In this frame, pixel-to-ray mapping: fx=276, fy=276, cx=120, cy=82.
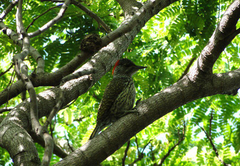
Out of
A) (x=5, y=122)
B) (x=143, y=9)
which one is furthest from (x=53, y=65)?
(x=5, y=122)

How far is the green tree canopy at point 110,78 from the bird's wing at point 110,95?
0.49 metres

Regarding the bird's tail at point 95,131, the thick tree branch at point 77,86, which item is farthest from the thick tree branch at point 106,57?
the bird's tail at point 95,131

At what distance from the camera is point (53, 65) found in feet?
15.4

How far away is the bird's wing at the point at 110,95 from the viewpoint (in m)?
3.91

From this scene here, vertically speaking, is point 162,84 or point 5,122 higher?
point 162,84

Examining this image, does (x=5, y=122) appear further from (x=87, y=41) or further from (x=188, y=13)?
(x=188, y=13)

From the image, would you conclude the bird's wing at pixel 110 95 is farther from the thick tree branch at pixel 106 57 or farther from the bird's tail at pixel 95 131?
the thick tree branch at pixel 106 57

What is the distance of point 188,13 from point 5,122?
332cm

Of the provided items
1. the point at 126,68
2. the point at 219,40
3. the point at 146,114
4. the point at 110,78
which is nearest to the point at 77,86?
the point at 146,114

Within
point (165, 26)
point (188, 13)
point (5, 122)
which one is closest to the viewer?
point (5, 122)

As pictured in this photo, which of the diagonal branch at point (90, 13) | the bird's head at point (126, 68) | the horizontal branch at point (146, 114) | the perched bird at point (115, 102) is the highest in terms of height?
the diagonal branch at point (90, 13)

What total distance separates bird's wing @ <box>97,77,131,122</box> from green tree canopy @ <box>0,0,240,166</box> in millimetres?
494

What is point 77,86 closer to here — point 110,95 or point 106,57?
point 106,57

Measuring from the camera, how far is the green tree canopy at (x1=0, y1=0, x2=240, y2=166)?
96.2 inches
